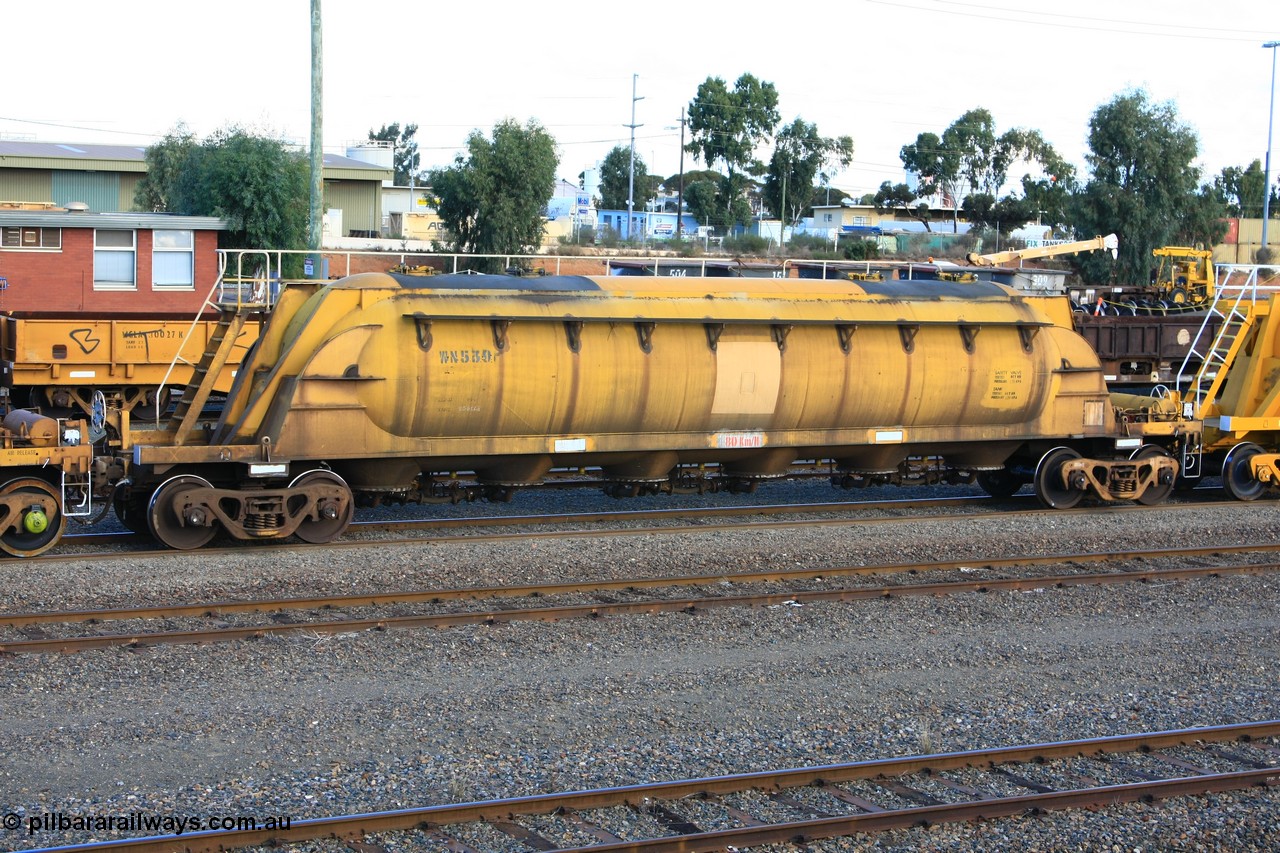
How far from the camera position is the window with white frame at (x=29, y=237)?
27.7 metres

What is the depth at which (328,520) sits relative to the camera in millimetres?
13211

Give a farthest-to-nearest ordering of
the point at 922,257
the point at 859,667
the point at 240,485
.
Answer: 1. the point at 922,257
2. the point at 240,485
3. the point at 859,667

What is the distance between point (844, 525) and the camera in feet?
49.2

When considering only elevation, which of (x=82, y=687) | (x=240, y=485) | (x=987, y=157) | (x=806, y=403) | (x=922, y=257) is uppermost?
(x=987, y=157)

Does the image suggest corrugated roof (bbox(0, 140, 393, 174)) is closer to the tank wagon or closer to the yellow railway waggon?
the yellow railway waggon

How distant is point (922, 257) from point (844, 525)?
49.9 m

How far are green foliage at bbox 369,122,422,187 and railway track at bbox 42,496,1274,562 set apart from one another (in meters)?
118

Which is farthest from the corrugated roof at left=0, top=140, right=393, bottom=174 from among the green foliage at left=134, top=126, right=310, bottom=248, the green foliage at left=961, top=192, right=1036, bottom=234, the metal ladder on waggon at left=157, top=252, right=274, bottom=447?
the metal ladder on waggon at left=157, top=252, right=274, bottom=447

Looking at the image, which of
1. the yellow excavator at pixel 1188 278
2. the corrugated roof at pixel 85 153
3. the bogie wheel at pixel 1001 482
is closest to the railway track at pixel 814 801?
the bogie wheel at pixel 1001 482

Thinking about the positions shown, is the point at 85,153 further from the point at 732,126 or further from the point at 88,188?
the point at 732,126

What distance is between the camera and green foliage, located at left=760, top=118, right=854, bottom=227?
8562 cm

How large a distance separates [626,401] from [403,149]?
141678mm

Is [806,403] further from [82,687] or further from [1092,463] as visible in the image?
[82,687]

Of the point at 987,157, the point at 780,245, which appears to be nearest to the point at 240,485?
the point at 780,245
